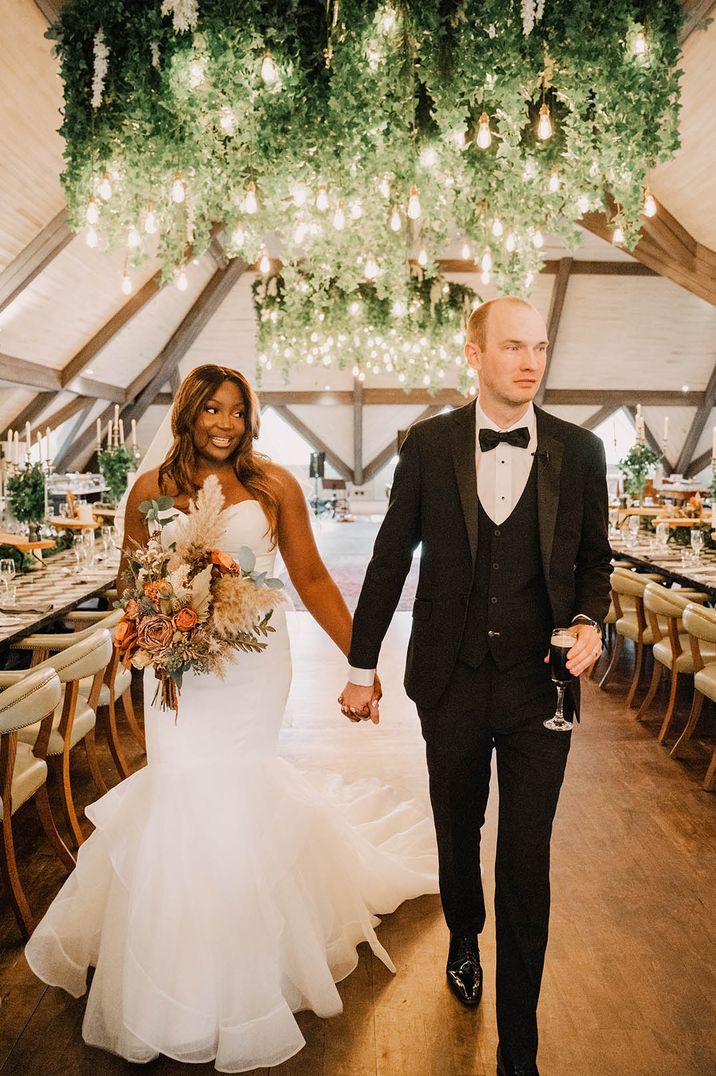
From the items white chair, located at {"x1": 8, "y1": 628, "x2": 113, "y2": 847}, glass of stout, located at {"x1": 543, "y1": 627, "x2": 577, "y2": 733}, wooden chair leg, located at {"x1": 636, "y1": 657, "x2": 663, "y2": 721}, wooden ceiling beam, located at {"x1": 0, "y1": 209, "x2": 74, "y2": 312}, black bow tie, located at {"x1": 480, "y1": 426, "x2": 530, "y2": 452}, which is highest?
wooden ceiling beam, located at {"x1": 0, "y1": 209, "x2": 74, "y2": 312}

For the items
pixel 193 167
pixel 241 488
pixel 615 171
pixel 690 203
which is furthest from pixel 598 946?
pixel 690 203

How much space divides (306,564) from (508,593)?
88 cm

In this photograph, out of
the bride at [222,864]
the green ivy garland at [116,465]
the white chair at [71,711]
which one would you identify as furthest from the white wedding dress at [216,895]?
the green ivy garland at [116,465]

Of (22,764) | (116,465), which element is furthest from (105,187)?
(116,465)

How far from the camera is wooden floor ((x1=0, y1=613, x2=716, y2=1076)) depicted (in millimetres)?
2119

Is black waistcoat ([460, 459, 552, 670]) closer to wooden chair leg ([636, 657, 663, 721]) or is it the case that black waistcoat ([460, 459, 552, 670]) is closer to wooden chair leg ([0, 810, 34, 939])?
wooden chair leg ([0, 810, 34, 939])

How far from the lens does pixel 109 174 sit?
4.68 m

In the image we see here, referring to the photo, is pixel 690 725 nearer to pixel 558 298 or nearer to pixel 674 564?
pixel 674 564

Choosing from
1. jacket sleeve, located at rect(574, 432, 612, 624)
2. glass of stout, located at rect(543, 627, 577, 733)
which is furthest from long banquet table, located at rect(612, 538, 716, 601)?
glass of stout, located at rect(543, 627, 577, 733)

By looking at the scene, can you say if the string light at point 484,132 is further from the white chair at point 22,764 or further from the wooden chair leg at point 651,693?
the white chair at point 22,764

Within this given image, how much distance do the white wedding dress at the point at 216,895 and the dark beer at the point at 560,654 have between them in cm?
91

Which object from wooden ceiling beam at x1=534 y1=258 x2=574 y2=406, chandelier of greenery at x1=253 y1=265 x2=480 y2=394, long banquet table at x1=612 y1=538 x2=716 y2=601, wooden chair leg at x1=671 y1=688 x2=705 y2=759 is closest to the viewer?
wooden chair leg at x1=671 y1=688 x2=705 y2=759

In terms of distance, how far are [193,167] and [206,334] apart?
46.8 feet

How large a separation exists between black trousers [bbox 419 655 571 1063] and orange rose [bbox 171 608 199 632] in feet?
2.10
